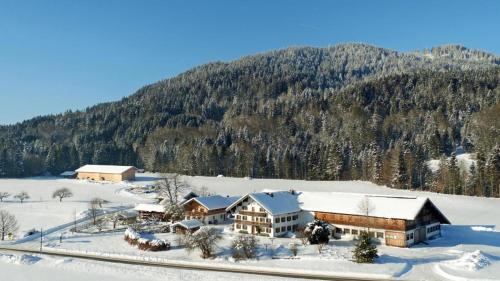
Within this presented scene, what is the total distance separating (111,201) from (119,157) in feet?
279

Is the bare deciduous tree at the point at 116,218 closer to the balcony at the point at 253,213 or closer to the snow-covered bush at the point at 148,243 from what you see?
the snow-covered bush at the point at 148,243

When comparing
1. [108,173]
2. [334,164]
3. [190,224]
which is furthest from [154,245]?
[108,173]

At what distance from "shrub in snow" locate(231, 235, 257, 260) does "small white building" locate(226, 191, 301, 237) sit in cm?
785

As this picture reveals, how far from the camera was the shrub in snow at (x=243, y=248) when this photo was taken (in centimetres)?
5144

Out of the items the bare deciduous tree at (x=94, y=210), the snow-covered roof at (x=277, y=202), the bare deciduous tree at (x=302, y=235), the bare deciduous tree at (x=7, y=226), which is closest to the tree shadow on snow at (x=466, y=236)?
the bare deciduous tree at (x=302, y=235)

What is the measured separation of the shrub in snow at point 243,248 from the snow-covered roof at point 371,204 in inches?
504

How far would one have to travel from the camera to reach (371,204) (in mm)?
58688

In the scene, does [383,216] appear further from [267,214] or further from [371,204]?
[267,214]

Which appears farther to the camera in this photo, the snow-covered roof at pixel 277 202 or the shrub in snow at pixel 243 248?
the snow-covered roof at pixel 277 202

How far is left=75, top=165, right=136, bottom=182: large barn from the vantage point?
436 feet

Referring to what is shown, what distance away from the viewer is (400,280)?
135ft

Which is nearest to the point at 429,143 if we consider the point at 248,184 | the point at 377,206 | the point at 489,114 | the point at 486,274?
the point at 489,114

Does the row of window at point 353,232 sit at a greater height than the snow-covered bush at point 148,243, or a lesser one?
greater

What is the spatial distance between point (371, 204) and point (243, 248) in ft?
59.5
